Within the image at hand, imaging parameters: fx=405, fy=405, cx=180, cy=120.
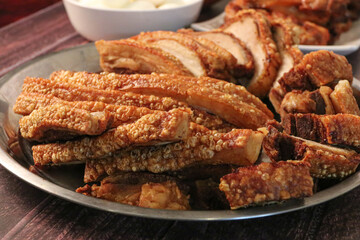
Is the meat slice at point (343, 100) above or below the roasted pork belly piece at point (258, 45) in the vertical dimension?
above

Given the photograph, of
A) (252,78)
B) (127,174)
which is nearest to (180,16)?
(252,78)

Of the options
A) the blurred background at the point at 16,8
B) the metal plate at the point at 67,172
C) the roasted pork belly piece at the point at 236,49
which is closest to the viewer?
the metal plate at the point at 67,172

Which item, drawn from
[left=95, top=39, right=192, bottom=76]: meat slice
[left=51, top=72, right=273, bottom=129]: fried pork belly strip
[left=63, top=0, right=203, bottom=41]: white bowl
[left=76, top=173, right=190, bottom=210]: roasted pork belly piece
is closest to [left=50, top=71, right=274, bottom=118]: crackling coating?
[left=51, top=72, right=273, bottom=129]: fried pork belly strip

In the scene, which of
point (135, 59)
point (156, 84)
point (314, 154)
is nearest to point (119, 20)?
point (135, 59)

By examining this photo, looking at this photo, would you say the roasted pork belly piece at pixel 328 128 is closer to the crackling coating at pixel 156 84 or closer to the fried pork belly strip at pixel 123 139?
the crackling coating at pixel 156 84

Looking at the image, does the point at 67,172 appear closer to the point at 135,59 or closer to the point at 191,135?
the point at 191,135

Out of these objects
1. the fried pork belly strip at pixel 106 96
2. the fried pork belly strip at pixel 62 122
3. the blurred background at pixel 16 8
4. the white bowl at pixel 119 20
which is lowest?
the blurred background at pixel 16 8

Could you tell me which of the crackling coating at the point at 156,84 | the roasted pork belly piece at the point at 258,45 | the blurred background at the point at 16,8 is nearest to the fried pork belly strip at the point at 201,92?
the crackling coating at the point at 156,84

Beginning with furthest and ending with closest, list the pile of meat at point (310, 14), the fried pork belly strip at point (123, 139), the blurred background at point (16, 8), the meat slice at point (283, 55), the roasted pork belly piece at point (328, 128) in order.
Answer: the blurred background at point (16, 8) → the pile of meat at point (310, 14) → the meat slice at point (283, 55) → the roasted pork belly piece at point (328, 128) → the fried pork belly strip at point (123, 139)

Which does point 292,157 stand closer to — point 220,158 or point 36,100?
point 220,158
